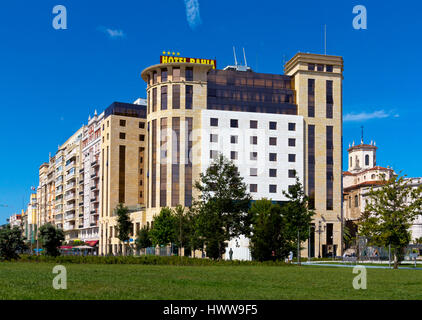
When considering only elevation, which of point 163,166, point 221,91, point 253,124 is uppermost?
point 221,91

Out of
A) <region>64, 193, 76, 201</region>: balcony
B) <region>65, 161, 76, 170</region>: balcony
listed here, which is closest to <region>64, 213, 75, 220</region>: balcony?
<region>64, 193, 76, 201</region>: balcony

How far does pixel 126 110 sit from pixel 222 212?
71.6 metres

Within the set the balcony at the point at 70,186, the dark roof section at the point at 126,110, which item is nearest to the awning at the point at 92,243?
the balcony at the point at 70,186

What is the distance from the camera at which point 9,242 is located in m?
52.7

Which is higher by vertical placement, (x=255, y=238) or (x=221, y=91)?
(x=221, y=91)

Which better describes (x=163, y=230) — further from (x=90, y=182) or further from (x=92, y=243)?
(x=90, y=182)

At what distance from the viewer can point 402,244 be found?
47.2m

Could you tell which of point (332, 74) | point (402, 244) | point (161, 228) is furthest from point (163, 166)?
point (402, 244)

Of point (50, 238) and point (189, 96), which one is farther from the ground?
point (189, 96)

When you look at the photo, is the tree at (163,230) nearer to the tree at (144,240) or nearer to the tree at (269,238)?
the tree at (144,240)

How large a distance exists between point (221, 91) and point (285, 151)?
53.7ft

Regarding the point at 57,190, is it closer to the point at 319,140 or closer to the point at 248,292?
the point at 319,140

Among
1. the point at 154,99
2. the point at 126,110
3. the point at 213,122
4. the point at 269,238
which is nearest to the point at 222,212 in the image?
the point at 269,238

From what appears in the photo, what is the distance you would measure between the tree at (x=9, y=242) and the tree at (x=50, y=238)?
2.17 m
